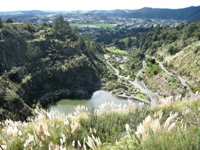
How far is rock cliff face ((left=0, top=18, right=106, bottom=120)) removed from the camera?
40.6m

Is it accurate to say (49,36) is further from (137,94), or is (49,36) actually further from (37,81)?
(137,94)

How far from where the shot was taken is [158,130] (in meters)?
3.84

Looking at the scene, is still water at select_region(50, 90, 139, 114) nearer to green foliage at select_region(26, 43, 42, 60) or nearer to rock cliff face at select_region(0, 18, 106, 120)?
rock cliff face at select_region(0, 18, 106, 120)

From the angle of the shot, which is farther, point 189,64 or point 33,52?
point 33,52

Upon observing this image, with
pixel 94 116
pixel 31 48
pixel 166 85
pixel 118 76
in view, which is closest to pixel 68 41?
pixel 31 48

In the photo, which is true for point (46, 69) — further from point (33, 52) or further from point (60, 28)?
point (60, 28)

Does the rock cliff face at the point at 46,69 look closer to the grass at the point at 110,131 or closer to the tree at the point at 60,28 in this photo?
the tree at the point at 60,28

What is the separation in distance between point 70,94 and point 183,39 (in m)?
35.7

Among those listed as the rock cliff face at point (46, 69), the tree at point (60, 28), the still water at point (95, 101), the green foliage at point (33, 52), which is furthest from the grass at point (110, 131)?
the tree at point (60, 28)

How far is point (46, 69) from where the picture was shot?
45.8m

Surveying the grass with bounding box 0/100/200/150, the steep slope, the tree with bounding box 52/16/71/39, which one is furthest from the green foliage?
the grass with bounding box 0/100/200/150

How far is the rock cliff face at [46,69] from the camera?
40.6 metres

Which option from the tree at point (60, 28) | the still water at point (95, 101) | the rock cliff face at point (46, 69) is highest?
the tree at point (60, 28)

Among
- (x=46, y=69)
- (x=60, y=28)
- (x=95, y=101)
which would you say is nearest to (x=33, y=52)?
(x=46, y=69)
